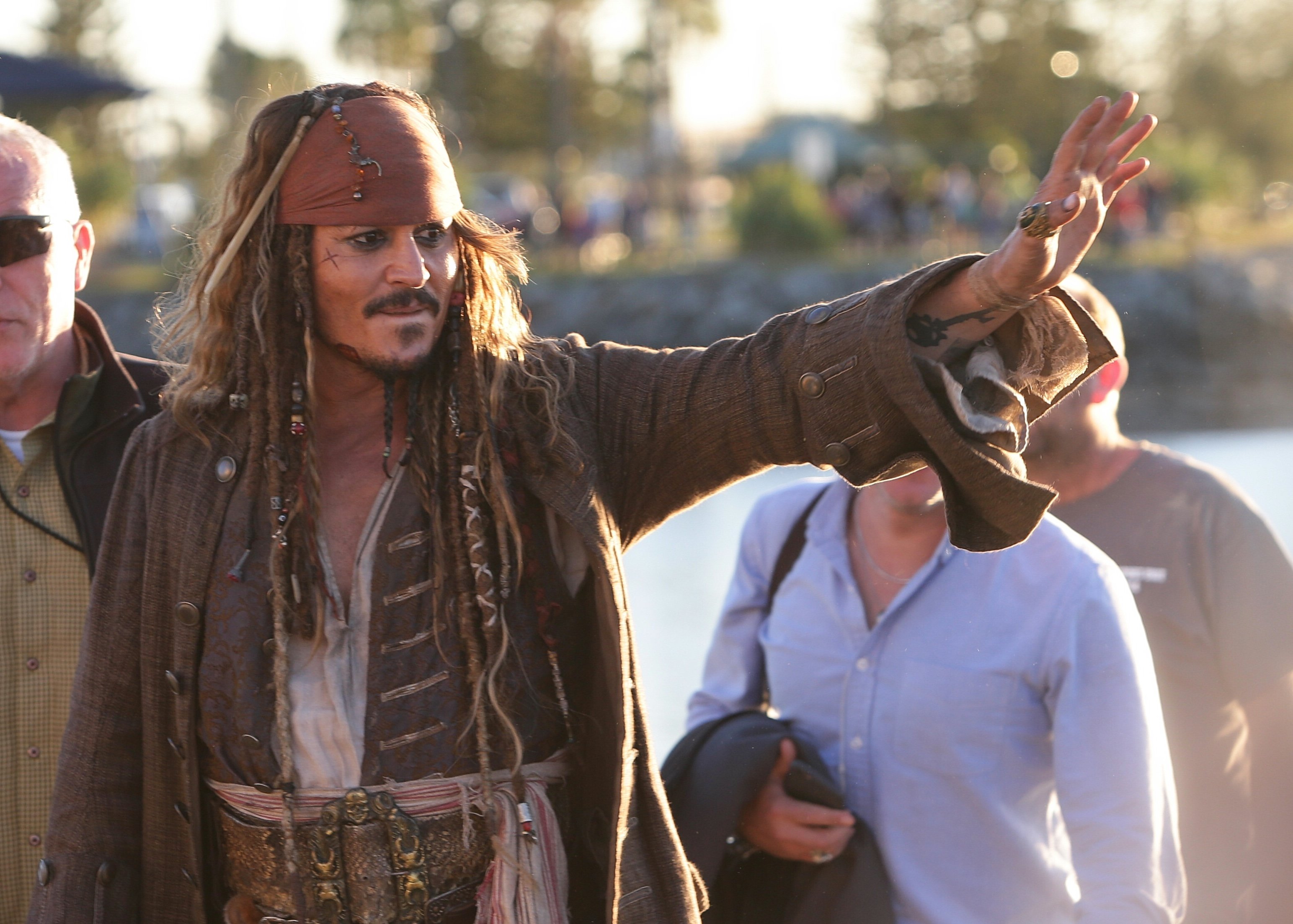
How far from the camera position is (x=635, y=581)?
457 inches

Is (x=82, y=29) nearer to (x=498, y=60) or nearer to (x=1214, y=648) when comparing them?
(x=498, y=60)

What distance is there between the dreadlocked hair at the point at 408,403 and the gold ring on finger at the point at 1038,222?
0.86m

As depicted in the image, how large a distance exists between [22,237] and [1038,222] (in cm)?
210

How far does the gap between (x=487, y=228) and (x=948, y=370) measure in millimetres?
995

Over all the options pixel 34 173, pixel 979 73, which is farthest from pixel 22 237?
pixel 979 73

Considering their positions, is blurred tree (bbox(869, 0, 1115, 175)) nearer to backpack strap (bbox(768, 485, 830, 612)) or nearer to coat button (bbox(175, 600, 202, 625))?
backpack strap (bbox(768, 485, 830, 612))

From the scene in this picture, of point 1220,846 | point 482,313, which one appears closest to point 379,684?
point 482,313

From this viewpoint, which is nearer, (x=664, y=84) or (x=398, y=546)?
(x=398, y=546)

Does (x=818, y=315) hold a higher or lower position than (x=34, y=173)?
lower

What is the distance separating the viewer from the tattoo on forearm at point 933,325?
2.35 meters

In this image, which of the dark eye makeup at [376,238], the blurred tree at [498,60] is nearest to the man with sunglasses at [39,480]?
the dark eye makeup at [376,238]

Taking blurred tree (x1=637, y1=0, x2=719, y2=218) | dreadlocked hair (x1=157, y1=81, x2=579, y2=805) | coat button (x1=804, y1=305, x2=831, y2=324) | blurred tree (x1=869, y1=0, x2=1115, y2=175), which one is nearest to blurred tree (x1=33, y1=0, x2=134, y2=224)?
dreadlocked hair (x1=157, y1=81, x2=579, y2=805)

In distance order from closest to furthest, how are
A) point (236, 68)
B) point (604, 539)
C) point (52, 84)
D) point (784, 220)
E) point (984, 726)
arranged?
point (604, 539) < point (984, 726) < point (52, 84) < point (784, 220) < point (236, 68)

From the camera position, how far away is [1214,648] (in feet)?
11.8
